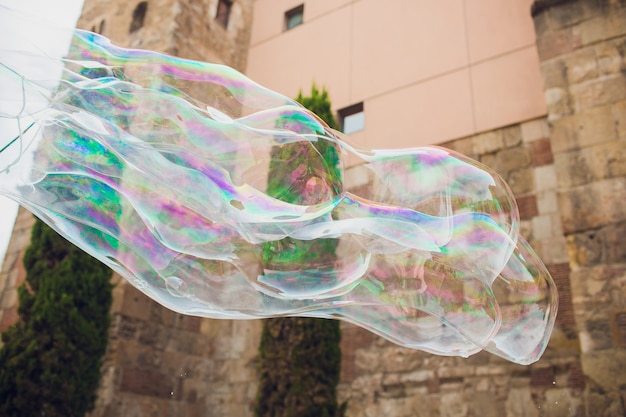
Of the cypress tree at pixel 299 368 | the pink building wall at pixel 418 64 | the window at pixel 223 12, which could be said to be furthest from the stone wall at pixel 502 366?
the window at pixel 223 12

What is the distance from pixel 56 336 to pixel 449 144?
15.3ft

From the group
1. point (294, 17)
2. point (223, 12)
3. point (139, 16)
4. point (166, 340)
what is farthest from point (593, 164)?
point (139, 16)

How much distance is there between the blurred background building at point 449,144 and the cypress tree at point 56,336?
0.43 metres

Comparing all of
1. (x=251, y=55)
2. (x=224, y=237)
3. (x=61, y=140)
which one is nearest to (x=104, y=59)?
(x=61, y=140)

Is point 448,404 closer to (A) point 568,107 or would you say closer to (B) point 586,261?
(B) point 586,261

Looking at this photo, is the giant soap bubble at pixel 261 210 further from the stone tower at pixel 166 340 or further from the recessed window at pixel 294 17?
the recessed window at pixel 294 17

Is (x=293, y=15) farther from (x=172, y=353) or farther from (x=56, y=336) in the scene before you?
(x=56, y=336)

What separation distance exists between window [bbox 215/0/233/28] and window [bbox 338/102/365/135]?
9.32 ft

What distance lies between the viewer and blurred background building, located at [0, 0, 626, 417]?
4531mm

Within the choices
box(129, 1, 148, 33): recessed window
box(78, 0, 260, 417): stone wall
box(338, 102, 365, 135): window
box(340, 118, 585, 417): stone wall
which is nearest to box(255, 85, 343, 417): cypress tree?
box(340, 118, 585, 417): stone wall

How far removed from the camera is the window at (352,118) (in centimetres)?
728

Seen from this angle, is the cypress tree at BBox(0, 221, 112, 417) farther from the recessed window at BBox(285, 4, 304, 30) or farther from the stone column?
the recessed window at BBox(285, 4, 304, 30)

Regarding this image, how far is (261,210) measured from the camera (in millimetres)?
2641

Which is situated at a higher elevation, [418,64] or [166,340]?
[418,64]
